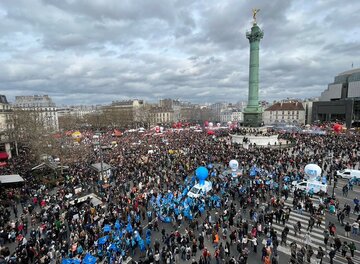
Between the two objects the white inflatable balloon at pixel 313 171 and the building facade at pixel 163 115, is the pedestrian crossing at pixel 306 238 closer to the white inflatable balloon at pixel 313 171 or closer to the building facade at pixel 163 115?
the white inflatable balloon at pixel 313 171

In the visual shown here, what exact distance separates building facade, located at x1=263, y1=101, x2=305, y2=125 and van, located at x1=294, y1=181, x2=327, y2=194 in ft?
263

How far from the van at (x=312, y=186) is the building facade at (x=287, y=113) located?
263ft

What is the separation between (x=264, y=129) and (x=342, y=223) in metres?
33.4

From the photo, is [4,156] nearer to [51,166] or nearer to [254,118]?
[51,166]

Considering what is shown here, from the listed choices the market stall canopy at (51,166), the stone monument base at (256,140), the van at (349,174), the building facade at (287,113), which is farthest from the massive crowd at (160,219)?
the building facade at (287,113)

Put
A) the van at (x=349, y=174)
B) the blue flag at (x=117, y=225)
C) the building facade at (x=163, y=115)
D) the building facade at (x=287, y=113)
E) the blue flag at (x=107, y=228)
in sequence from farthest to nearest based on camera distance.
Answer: the building facade at (x=163, y=115), the building facade at (x=287, y=113), the van at (x=349, y=174), the blue flag at (x=117, y=225), the blue flag at (x=107, y=228)

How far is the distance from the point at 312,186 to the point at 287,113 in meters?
90.1

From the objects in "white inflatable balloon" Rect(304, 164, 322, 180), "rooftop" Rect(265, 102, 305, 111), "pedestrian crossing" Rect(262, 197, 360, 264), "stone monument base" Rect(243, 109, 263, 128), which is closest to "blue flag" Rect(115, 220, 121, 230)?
"pedestrian crossing" Rect(262, 197, 360, 264)

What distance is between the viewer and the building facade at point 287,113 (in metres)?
98.8

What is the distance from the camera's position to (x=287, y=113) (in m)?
101

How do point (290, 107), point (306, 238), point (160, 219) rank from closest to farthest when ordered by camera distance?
point (306, 238) → point (160, 219) → point (290, 107)

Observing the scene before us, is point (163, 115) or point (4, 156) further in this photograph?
point (163, 115)

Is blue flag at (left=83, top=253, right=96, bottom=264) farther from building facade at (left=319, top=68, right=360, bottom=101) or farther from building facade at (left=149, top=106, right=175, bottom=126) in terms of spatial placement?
building facade at (left=149, top=106, right=175, bottom=126)

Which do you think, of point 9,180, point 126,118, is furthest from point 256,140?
point 126,118
